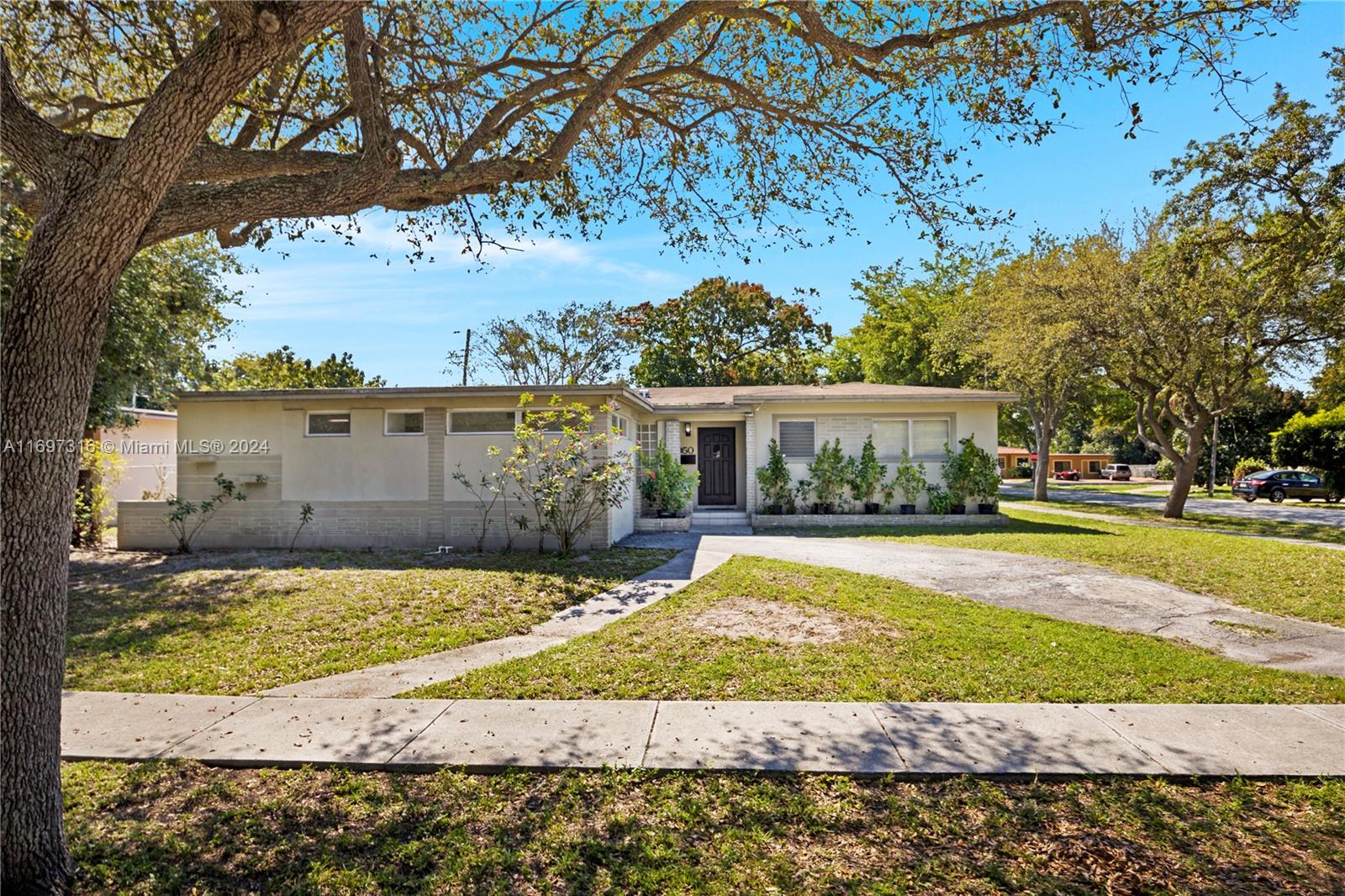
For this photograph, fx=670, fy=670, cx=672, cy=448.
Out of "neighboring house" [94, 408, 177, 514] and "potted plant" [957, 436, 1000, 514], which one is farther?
"neighboring house" [94, 408, 177, 514]

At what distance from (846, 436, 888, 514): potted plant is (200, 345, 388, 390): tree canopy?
18324 millimetres

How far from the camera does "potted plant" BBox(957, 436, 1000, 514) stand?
53.2 ft

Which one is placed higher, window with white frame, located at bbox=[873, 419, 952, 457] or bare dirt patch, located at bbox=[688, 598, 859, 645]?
window with white frame, located at bbox=[873, 419, 952, 457]

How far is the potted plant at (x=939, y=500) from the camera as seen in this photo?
16.2 m

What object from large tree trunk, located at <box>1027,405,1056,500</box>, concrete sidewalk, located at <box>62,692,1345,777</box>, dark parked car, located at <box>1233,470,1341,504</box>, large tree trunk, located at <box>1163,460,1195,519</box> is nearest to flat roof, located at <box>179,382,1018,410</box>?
large tree trunk, located at <box>1163,460,1195,519</box>

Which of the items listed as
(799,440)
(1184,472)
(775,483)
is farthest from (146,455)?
(1184,472)

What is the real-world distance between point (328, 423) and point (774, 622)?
972 cm

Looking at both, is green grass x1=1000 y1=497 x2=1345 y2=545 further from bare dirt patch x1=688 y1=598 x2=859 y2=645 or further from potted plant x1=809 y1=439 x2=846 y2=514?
bare dirt patch x1=688 y1=598 x2=859 y2=645

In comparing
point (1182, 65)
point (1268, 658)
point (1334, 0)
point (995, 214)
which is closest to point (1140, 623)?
point (1268, 658)

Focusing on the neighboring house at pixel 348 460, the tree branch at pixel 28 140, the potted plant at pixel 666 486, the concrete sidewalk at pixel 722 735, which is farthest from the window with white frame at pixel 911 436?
the tree branch at pixel 28 140

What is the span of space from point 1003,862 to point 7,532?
417 cm

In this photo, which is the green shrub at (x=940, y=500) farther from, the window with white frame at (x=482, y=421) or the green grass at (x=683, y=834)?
the green grass at (x=683, y=834)

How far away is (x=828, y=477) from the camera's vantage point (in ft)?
53.9

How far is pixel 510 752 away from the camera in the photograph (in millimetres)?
3863
